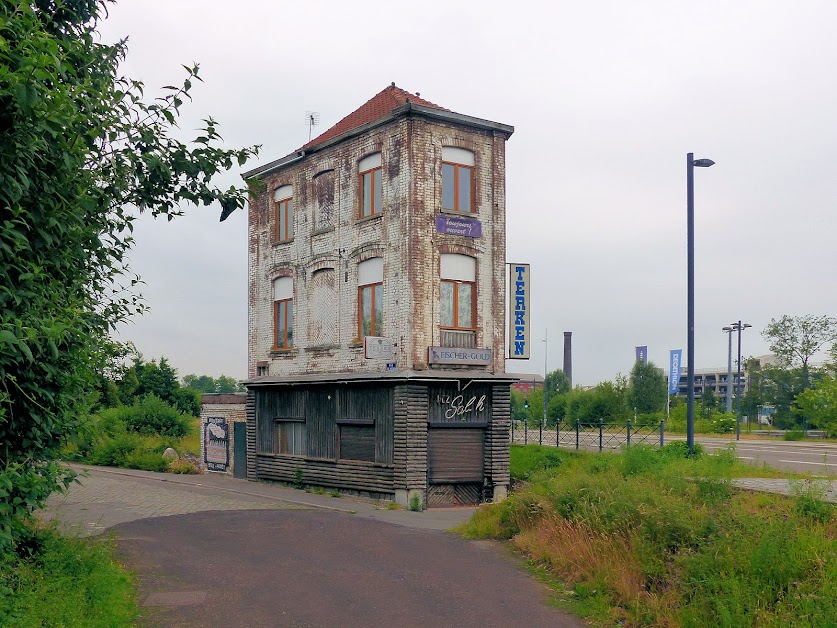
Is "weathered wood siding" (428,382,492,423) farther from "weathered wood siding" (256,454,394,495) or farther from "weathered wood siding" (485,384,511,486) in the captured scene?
"weathered wood siding" (256,454,394,495)

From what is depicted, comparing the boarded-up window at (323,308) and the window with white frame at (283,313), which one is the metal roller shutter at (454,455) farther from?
the window with white frame at (283,313)

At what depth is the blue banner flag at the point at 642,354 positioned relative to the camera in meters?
63.7

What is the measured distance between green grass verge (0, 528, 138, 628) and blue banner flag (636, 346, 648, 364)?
186 feet

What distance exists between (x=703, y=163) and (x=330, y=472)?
1401cm

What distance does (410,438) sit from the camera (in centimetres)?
2244

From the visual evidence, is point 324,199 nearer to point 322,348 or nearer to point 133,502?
point 322,348

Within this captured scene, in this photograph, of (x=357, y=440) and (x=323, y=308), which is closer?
(x=357, y=440)

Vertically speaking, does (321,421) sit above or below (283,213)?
below

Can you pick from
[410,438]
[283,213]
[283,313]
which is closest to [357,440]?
[410,438]

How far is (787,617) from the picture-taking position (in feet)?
25.0

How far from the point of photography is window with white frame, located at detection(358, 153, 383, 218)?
2450 cm

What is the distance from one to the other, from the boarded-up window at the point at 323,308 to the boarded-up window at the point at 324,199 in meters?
1.59

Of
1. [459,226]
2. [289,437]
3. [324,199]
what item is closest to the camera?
[459,226]

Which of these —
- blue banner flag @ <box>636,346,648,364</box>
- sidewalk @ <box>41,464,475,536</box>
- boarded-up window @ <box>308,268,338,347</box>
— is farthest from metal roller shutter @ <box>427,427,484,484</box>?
blue banner flag @ <box>636,346,648,364</box>
